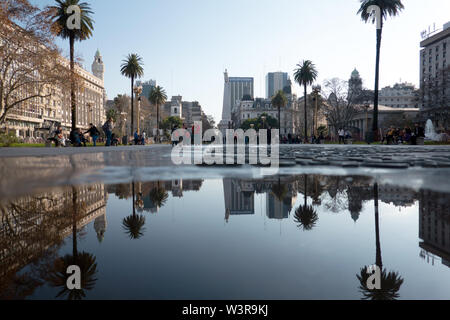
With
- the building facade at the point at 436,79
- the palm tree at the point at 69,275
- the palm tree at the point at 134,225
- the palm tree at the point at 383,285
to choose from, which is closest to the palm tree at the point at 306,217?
the palm tree at the point at 383,285

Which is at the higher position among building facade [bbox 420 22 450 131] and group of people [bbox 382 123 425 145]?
building facade [bbox 420 22 450 131]

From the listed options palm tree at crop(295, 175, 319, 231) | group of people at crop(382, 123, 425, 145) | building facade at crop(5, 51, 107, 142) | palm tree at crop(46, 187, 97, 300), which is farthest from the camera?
building facade at crop(5, 51, 107, 142)

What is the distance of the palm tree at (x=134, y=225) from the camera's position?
1989 millimetres

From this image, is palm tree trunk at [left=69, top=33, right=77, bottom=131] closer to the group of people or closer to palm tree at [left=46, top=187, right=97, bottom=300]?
palm tree at [left=46, top=187, right=97, bottom=300]

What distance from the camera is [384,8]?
33.9 meters

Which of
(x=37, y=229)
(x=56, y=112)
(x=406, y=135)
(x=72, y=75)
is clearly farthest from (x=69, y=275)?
(x=56, y=112)

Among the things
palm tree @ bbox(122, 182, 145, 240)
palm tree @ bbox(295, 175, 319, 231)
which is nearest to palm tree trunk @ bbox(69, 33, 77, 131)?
palm tree @ bbox(122, 182, 145, 240)

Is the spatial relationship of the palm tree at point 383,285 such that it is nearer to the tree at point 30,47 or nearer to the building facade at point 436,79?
the tree at point 30,47

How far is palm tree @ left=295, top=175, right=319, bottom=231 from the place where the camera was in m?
2.20

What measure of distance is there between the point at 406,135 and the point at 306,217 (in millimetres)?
32343

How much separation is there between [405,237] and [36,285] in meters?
1.99

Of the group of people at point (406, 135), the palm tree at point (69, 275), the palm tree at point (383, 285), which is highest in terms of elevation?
the group of people at point (406, 135)

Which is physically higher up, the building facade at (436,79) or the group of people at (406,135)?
the building facade at (436,79)
